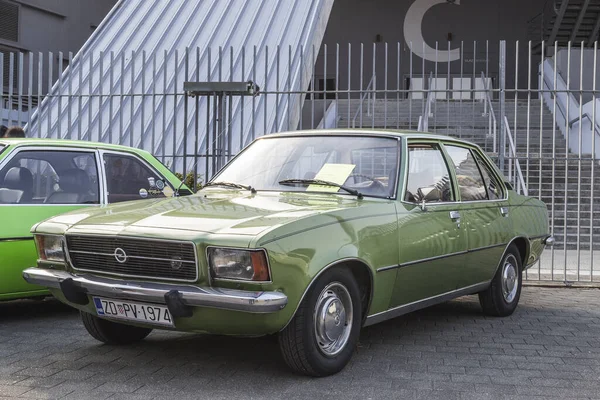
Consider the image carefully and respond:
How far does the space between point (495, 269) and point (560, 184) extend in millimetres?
9000

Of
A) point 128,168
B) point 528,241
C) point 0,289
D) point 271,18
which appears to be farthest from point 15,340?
point 271,18

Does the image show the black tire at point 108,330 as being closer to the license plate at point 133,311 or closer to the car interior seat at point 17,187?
the license plate at point 133,311

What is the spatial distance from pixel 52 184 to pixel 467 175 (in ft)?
11.3

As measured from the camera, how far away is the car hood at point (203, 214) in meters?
4.28

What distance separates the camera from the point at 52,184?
637 cm

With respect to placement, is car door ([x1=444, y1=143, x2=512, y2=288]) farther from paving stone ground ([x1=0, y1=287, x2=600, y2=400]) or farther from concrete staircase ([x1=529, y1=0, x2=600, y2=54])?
concrete staircase ([x1=529, y1=0, x2=600, y2=54])

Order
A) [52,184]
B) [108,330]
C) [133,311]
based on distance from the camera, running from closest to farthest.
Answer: [133,311]
[108,330]
[52,184]

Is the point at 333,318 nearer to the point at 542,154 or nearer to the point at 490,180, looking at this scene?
the point at 490,180

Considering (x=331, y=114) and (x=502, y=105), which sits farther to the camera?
(x=331, y=114)

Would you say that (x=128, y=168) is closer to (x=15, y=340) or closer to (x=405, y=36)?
(x=15, y=340)

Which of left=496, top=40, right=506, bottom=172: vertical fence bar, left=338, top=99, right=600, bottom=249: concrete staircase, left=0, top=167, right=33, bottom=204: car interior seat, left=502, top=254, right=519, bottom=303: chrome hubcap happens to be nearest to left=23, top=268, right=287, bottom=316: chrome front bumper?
left=0, top=167, right=33, bottom=204: car interior seat

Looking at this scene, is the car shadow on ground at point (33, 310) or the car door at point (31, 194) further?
the car shadow on ground at point (33, 310)

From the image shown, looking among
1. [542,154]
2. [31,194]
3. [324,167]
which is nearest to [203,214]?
[324,167]

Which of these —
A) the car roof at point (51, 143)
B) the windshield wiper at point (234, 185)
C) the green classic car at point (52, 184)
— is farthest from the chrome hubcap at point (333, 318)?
the car roof at point (51, 143)
